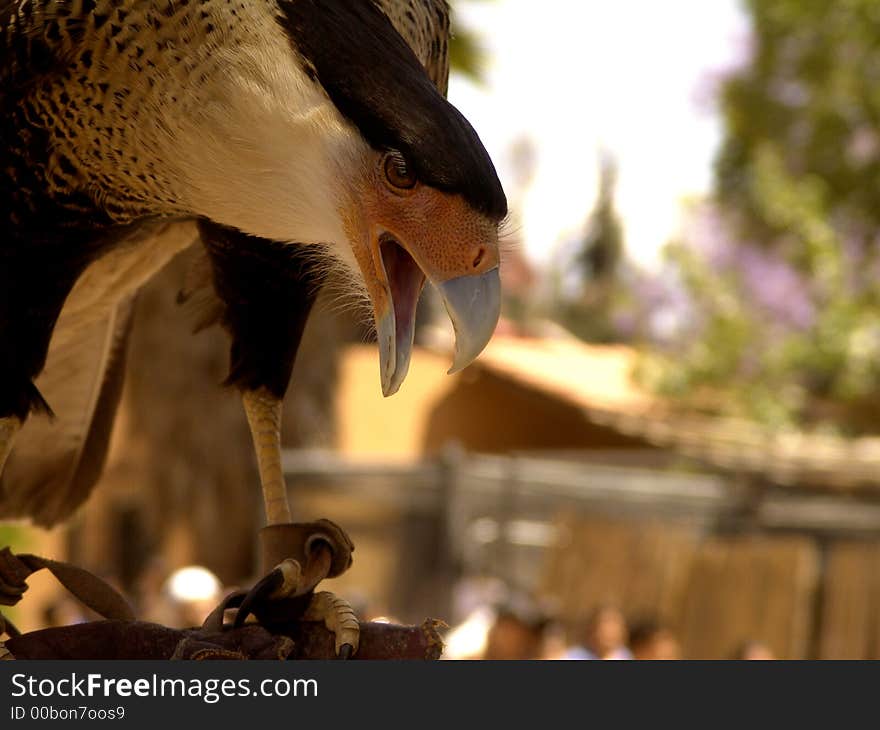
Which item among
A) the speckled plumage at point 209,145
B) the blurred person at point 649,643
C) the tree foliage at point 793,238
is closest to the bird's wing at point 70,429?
the speckled plumage at point 209,145

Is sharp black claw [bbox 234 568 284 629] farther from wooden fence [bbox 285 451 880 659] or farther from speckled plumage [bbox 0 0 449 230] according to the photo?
wooden fence [bbox 285 451 880 659]

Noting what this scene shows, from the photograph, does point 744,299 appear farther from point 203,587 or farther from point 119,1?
point 119,1

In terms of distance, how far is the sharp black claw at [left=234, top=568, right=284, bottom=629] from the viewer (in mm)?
2152

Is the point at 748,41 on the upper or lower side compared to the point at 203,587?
upper

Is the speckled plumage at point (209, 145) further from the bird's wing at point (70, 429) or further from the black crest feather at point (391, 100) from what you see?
the bird's wing at point (70, 429)

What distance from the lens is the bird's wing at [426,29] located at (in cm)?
223

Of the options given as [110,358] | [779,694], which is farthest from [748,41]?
[779,694]

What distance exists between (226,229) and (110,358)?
0.63 m

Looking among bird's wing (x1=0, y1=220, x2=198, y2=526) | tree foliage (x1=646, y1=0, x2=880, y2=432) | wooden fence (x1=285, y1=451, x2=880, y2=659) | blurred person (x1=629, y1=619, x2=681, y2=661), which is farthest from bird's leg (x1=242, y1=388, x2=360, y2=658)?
tree foliage (x1=646, y1=0, x2=880, y2=432)

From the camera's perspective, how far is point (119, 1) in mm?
2102

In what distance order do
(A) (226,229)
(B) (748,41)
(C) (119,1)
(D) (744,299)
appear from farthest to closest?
1. (B) (748,41)
2. (D) (744,299)
3. (A) (226,229)
4. (C) (119,1)

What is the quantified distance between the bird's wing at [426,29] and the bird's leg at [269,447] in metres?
0.67

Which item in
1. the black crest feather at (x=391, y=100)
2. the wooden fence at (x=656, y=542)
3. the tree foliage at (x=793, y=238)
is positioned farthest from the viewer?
the tree foliage at (x=793, y=238)

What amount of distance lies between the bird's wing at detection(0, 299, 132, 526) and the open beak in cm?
93
